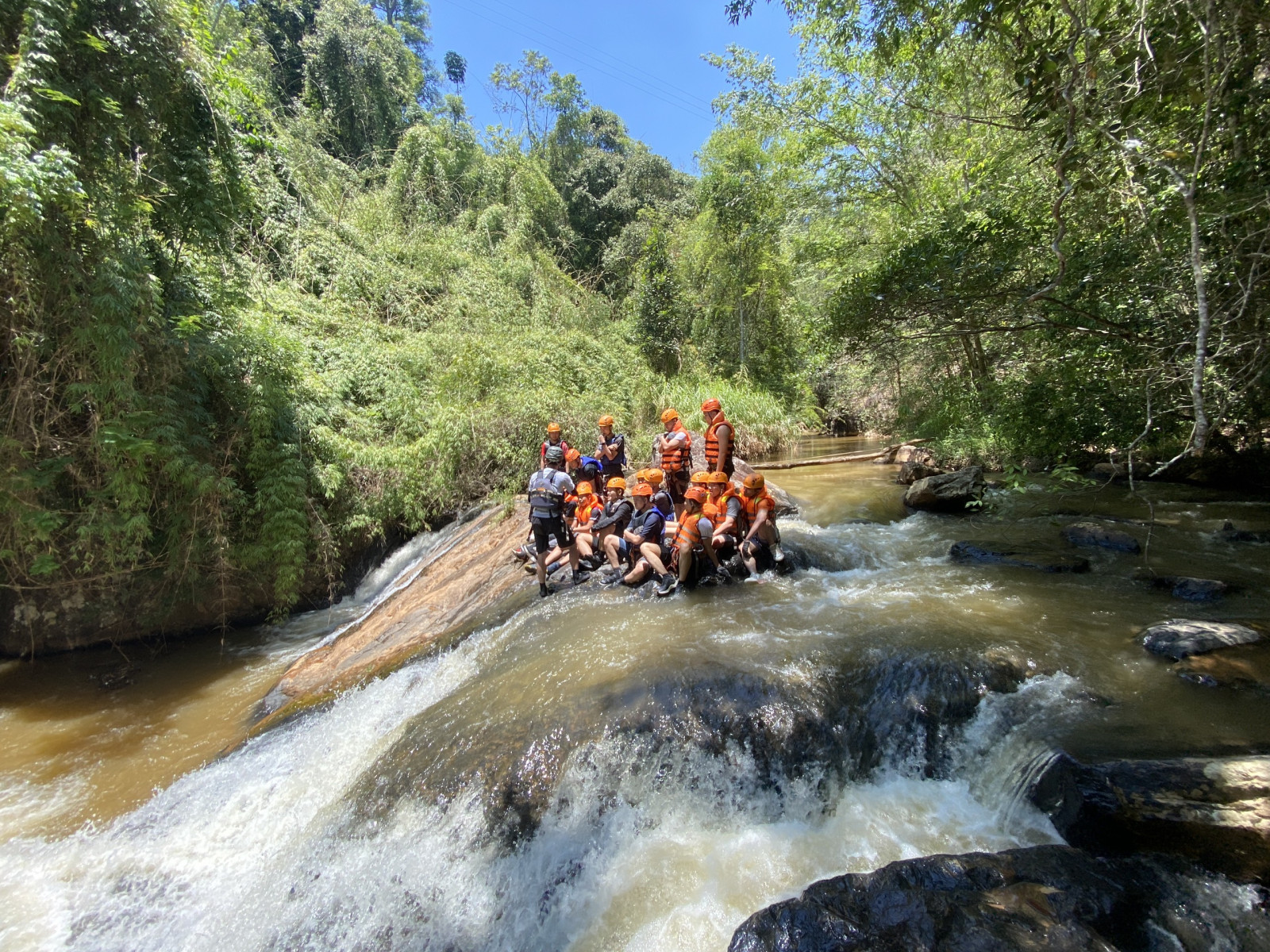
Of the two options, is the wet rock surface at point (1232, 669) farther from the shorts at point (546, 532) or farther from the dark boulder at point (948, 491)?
the shorts at point (546, 532)

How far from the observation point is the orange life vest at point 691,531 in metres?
5.97

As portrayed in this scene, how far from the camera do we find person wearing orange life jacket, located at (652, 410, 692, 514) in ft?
25.3

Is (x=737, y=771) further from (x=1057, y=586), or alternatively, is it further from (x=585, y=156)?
(x=585, y=156)

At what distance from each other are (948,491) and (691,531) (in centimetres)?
563

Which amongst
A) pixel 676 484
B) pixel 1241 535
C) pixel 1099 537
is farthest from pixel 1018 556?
pixel 676 484

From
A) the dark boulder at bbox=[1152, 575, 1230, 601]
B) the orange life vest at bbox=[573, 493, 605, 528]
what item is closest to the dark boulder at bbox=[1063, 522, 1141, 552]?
the dark boulder at bbox=[1152, 575, 1230, 601]

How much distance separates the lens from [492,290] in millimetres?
16484

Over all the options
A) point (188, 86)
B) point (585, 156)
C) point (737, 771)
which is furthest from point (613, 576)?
point (585, 156)

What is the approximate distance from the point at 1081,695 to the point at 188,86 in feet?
36.6

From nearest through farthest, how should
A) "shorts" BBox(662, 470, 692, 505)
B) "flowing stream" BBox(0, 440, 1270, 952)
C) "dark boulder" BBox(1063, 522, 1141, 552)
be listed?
"flowing stream" BBox(0, 440, 1270, 952) < "dark boulder" BBox(1063, 522, 1141, 552) < "shorts" BBox(662, 470, 692, 505)

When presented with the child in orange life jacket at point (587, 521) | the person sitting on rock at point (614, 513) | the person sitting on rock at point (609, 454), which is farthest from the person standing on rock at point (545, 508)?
the person sitting on rock at point (609, 454)

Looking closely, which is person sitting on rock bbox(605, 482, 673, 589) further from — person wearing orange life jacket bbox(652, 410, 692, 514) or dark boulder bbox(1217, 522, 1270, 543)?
dark boulder bbox(1217, 522, 1270, 543)

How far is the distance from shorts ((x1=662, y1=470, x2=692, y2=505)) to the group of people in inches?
11.2

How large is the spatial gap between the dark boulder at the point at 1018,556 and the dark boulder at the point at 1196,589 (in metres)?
0.83
